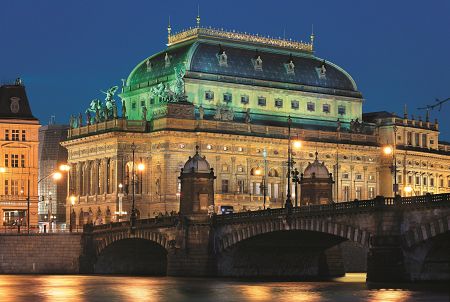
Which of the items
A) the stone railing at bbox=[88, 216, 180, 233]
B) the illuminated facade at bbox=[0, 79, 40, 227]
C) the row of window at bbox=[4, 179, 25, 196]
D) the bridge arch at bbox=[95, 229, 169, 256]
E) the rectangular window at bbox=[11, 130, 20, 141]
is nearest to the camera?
the stone railing at bbox=[88, 216, 180, 233]

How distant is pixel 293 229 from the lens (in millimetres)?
118688

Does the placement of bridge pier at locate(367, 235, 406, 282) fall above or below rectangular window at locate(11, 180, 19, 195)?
below

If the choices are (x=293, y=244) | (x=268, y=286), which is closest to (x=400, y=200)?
(x=268, y=286)

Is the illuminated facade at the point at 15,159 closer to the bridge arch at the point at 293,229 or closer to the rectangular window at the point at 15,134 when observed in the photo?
the rectangular window at the point at 15,134

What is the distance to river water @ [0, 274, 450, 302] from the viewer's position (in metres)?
96.7

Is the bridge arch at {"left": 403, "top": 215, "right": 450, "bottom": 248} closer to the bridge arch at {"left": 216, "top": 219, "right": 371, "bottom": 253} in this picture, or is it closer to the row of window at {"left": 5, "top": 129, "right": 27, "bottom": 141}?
the bridge arch at {"left": 216, "top": 219, "right": 371, "bottom": 253}

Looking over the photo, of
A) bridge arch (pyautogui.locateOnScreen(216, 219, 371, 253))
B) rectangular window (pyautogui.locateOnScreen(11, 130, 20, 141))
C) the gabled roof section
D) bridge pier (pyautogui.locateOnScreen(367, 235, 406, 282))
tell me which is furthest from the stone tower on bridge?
the gabled roof section

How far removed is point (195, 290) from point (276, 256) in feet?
88.0

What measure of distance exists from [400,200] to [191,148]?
89.3 metres

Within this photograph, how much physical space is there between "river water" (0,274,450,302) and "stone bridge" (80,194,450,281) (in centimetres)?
372

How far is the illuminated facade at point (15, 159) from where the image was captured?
18012 cm

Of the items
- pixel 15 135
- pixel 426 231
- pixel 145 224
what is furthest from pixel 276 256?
pixel 15 135

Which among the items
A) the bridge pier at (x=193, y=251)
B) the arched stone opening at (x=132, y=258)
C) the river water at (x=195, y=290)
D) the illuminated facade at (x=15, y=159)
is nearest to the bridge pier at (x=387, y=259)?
the river water at (x=195, y=290)

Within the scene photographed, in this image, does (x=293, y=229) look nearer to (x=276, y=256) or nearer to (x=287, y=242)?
(x=287, y=242)
